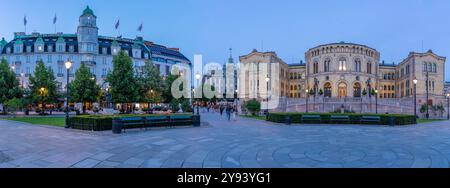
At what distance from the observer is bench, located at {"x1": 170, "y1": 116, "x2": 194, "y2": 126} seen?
18906mm

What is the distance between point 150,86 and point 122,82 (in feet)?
13.2

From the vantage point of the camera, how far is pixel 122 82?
111 feet

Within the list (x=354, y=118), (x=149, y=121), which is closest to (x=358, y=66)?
(x=354, y=118)

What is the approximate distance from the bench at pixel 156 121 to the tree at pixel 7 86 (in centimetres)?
3267

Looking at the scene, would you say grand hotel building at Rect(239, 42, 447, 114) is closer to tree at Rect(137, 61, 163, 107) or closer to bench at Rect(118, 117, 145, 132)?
tree at Rect(137, 61, 163, 107)

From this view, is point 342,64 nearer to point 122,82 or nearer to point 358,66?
point 358,66

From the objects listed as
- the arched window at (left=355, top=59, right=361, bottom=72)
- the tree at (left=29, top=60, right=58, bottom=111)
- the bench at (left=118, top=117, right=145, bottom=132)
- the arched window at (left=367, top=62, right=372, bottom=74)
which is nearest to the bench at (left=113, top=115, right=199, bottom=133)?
the bench at (left=118, top=117, right=145, bottom=132)

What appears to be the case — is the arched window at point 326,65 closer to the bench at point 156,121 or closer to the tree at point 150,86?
the tree at point 150,86

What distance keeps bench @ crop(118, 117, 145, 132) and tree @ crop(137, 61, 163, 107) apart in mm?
19848
